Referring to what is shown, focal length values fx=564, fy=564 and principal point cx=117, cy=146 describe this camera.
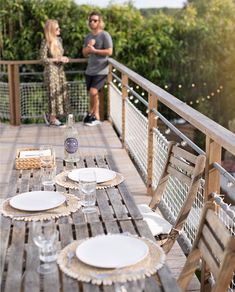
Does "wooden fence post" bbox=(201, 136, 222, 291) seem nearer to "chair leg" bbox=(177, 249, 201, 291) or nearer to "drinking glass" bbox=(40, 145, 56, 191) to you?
"chair leg" bbox=(177, 249, 201, 291)

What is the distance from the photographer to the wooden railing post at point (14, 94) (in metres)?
7.75

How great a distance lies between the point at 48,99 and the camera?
7.58 meters

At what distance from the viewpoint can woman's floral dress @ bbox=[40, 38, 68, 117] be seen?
7.35 m

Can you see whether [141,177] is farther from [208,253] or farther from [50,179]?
[208,253]

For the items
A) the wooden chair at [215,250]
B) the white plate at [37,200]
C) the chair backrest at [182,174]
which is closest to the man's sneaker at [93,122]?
the chair backrest at [182,174]

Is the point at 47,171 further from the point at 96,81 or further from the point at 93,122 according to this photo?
the point at 93,122

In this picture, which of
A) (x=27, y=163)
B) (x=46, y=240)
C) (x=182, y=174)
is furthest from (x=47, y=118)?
(x=46, y=240)


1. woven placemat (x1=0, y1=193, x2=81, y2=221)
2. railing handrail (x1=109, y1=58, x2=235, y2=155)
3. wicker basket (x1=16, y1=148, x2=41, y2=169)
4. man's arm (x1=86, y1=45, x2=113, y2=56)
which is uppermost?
railing handrail (x1=109, y1=58, x2=235, y2=155)

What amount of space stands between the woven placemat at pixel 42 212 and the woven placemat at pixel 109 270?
1.23ft

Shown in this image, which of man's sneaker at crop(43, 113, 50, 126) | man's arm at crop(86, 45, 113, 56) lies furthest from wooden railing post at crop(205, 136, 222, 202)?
man's sneaker at crop(43, 113, 50, 126)

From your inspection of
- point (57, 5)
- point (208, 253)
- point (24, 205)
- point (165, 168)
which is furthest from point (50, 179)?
point (57, 5)

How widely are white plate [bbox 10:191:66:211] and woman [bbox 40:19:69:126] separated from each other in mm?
4864

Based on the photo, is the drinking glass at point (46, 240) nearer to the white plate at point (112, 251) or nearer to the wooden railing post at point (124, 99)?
the white plate at point (112, 251)

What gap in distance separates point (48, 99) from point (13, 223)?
5.34 metres
